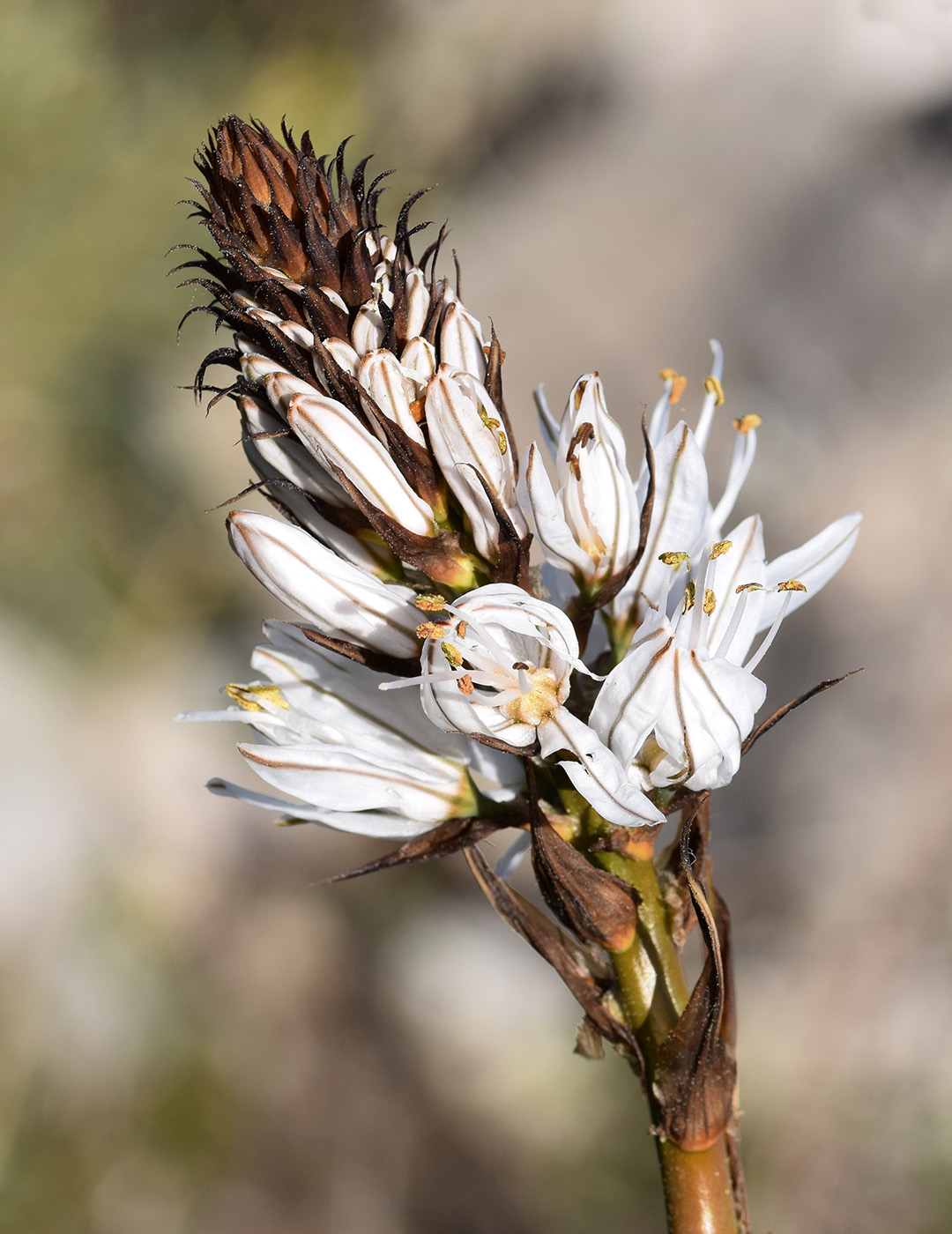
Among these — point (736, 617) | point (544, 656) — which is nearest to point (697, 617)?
point (736, 617)

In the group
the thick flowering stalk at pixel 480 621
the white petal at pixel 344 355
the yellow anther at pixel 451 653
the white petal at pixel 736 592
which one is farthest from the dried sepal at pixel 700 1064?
the white petal at pixel 344 355

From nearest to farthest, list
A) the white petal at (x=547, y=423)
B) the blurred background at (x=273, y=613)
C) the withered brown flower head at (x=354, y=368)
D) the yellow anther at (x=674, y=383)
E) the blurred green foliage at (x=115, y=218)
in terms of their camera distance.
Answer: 1. the withered brown flower head at (x=354, y=368)
2. the yellow anther at (x=674, y=383)
3. the white petal at (x=547, y=423)
4. the blurred background at (x=273, y=613)
5. the blurred green foliage at (x=115, y=218)

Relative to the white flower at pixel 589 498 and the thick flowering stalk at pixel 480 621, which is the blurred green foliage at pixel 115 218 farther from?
the white flower at pixel 589 498

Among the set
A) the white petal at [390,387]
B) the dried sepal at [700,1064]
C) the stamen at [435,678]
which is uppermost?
the white petal at [390,387]

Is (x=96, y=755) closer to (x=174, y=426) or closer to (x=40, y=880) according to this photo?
(x=40, y=880)

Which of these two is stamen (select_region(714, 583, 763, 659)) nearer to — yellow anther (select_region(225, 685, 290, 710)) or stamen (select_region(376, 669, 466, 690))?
stamen (select_region(376, 669, 466, 690))

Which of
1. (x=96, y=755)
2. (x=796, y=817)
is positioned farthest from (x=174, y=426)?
(x=796, y=817)
